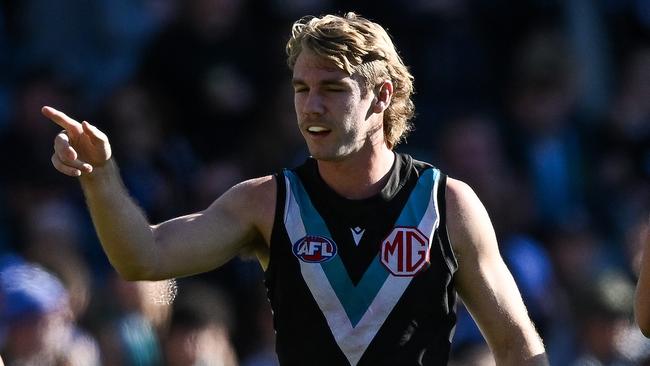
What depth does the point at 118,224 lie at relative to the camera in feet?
18.2

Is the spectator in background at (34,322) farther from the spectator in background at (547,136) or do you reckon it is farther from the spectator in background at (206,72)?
the spectator in background at (547,136)

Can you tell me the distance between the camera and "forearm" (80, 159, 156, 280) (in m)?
5.52

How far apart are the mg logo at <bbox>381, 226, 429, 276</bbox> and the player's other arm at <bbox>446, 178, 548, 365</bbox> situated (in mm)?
120

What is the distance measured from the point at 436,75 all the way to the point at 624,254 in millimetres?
2017

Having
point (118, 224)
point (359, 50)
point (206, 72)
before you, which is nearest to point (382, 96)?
point (359, 50)

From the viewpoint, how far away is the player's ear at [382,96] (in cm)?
611

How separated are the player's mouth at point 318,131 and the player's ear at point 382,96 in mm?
279

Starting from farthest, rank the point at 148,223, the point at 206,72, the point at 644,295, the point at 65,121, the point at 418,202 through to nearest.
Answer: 1. the point at 206,72
2. the point at 418,202
3. the point at 148,223
4. the point at 65,121
5. the point at 644,295

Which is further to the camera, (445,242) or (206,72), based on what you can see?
(206,72)

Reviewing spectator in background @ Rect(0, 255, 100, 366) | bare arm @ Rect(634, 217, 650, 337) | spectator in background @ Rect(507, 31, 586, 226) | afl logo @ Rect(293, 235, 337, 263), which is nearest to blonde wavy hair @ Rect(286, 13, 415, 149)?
afl logo @ Rect(293, 235, 337, 263)

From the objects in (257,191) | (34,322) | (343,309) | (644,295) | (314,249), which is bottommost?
(34,322)

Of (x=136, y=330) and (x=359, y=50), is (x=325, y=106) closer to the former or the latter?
(x=359, y=50)

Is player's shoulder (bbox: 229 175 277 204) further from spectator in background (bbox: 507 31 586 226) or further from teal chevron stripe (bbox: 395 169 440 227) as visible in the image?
spectator in background (bbox: 507 31 586 226)

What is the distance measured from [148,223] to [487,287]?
4.18 feet
